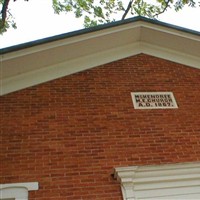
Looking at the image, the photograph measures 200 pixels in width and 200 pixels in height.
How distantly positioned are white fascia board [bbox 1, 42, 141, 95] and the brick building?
21mm

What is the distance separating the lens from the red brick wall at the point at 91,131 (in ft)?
14.9

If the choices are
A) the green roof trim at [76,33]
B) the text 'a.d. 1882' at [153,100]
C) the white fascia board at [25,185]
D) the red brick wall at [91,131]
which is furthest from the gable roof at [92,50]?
the white fascia board at [25,185]

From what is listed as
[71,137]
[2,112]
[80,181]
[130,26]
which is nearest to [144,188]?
[80,181]

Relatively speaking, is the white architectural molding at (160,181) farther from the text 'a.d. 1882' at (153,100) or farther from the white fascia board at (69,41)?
the white fascia board at (69,41)

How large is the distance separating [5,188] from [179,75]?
14.0 feet

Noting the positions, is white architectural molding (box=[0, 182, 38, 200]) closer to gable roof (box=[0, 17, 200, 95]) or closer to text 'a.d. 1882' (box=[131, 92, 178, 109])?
gable roof (box=[0, 17, 200, 95])

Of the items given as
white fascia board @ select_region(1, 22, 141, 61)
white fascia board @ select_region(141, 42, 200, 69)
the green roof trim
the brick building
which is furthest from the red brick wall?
the green roof trim

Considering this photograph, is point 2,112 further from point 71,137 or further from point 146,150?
point 146,150

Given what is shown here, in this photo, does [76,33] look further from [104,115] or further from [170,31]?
[170,31]

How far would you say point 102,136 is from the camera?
16.9 feet

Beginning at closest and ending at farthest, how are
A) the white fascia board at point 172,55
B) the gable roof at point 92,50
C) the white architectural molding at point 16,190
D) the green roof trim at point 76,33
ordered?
the white architectural molding at point 16,190 → the green roof trim at point 76,33 → the gable roof at point 92,50 → the white fascia board at point 172,55

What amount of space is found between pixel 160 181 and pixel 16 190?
224 cm

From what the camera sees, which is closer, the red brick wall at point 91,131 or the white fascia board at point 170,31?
the red brick wall at point 91,131

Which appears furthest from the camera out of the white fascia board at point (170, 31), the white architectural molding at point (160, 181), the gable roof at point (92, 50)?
the white fascia board at point (170, 31)
